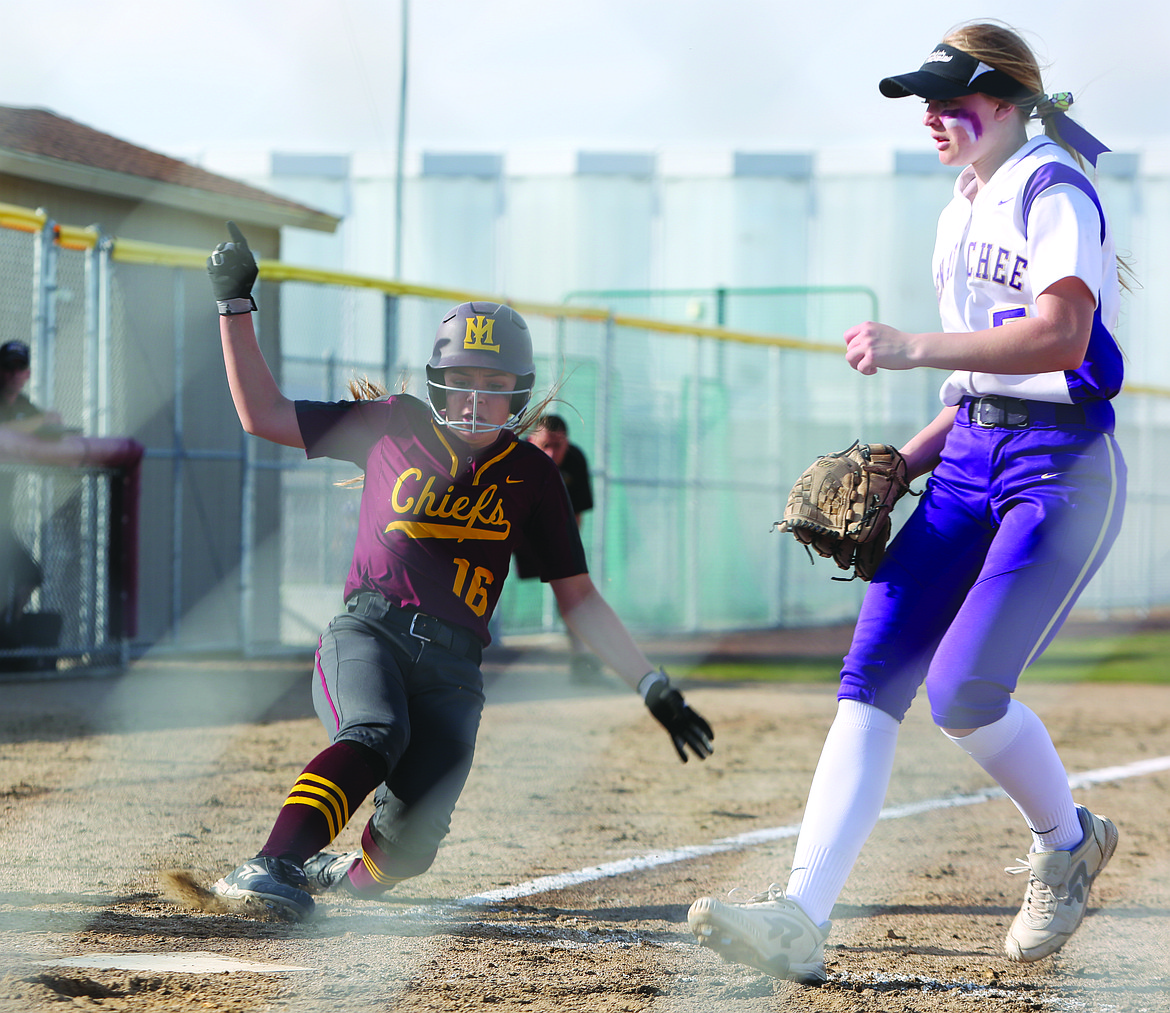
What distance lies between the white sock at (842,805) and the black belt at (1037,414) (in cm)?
59

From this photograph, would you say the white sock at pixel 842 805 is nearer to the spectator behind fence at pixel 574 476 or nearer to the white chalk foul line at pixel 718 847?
the white chalk foul line at pixel 718 847

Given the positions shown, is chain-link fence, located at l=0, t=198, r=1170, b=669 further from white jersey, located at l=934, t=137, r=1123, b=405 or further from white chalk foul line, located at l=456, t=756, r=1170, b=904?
white jersey, located at l=934, t=137, r=1123, b=405

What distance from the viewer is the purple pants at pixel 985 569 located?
237cm

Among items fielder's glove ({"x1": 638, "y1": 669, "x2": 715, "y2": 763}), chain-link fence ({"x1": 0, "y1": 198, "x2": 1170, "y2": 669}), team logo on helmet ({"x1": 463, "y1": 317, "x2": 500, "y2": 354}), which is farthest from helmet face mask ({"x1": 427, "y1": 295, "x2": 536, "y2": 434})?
chain-link fence ({"x1": 0, "y1": 198, "x2": 1170, "y2": 669})

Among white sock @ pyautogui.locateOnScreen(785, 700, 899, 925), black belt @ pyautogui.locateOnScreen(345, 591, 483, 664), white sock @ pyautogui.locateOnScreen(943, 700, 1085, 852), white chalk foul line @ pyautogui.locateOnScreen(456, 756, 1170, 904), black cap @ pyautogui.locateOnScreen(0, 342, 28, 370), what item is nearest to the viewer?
white sock @ pyautogui.locateOnScreen(785, 700, 899, 925)

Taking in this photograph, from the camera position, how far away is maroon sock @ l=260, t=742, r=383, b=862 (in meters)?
2.54

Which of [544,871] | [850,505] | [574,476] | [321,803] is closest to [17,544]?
[574,476]

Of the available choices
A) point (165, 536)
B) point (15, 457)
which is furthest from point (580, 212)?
point (15, 457)

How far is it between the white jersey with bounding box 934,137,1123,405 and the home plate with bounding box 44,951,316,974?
1.68 meters

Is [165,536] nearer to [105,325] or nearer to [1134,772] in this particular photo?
[105,325]

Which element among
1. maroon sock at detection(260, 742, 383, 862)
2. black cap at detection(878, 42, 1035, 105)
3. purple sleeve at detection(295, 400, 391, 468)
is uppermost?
black cap at detection(878, 42, 1035, 105)

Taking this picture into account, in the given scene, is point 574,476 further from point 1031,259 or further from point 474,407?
point 1031,259

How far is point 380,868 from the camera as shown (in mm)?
2887

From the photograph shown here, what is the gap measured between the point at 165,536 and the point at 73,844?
546 centimetres
